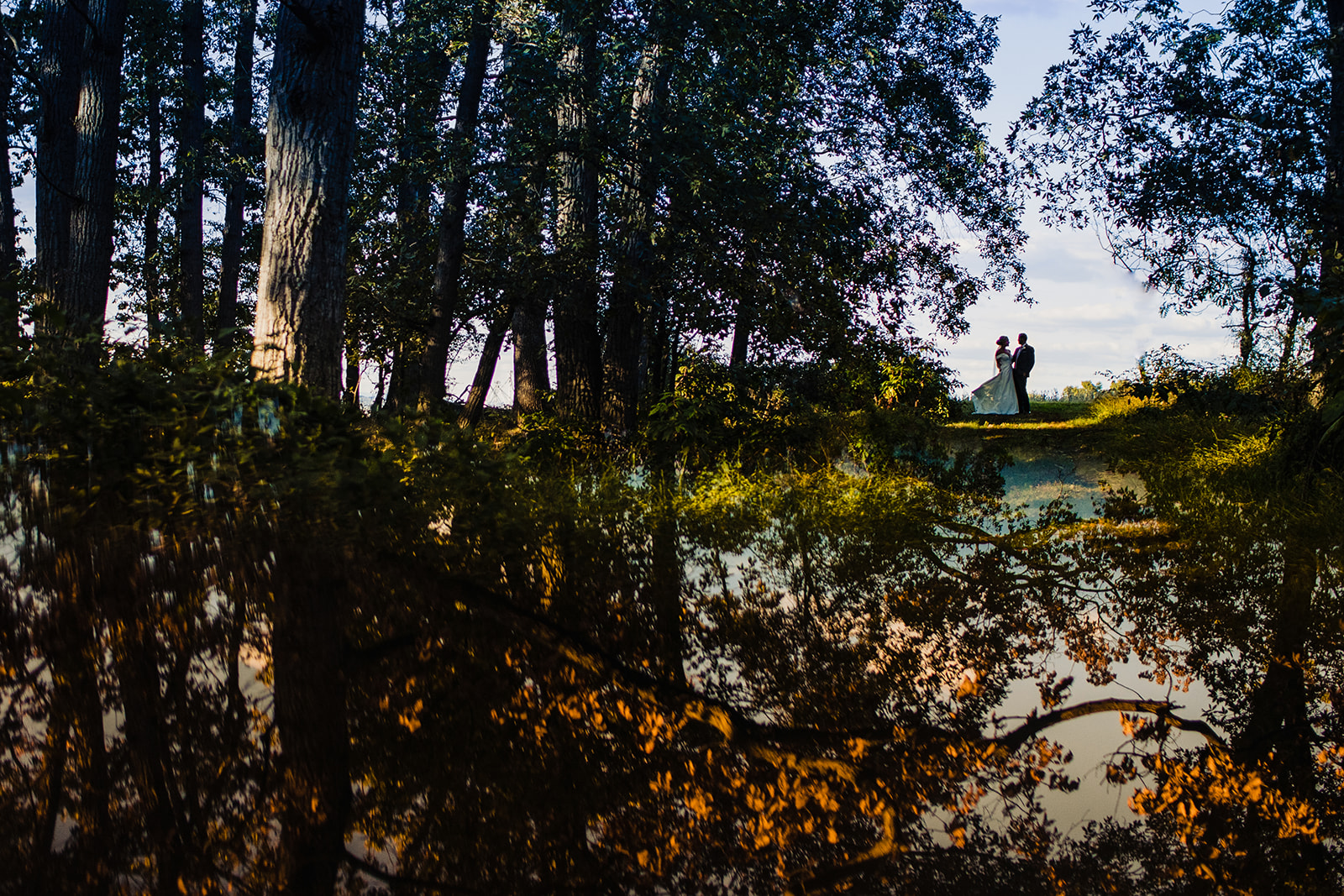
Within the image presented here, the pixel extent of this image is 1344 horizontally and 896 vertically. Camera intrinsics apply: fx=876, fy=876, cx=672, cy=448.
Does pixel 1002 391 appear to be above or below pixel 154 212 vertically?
below

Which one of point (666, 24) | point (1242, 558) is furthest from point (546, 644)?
point (666, 24)

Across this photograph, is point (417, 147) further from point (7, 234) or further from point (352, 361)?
point (7, 234)

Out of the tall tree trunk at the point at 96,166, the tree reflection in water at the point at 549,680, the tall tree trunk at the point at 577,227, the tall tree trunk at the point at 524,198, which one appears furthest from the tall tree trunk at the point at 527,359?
the tree reflection in water at the point at 549,680

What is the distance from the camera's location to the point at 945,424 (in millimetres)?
14422

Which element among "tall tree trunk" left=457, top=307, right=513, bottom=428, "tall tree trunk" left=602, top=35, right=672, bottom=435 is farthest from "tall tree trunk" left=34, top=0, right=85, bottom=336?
"tall tree trunk" left=457, top=307, right=513, bottom=428

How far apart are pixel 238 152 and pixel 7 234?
14.4ft

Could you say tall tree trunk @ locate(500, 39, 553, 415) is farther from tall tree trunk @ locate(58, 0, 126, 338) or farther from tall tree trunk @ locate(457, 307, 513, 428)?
tall tree trunk @ locate(58, 0, 126, 338)

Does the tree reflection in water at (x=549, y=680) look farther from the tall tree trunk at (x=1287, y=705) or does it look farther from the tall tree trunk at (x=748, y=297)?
the tall tree trunk at (x=748, y=297)

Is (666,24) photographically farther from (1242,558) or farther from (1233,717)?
(1233,717)

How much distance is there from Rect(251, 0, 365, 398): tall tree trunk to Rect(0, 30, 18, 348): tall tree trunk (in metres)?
1.32

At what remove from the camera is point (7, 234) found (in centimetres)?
1545

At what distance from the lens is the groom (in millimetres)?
16625

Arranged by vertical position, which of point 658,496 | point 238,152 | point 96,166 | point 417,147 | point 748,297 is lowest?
point 658,496

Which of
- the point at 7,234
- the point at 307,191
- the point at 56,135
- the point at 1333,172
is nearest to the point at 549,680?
the point at 307,191
